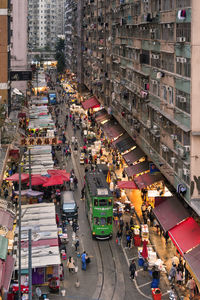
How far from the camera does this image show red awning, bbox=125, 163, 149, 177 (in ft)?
170

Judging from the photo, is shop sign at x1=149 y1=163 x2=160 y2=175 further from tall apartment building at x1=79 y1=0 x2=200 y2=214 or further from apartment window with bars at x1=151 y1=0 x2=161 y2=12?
apartment window with bars at x1=151 y1=0 x2=161 y2=12

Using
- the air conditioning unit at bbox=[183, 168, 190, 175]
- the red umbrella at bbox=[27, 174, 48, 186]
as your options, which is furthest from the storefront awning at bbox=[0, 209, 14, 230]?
the air conditioning unit at bbox=[183, 168, 190, 175]

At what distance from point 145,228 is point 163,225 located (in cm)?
360

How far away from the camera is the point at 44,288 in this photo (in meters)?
33.9

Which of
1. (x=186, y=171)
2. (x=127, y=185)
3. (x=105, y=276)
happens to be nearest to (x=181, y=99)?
(x=186, y=171)

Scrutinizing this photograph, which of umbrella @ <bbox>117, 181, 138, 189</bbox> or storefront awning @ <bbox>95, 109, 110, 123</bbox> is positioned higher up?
storefront awning @ <bbox>95, 109, 110, 123</bbox>

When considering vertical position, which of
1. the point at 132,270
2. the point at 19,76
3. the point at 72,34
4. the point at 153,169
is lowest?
the point at 132,270

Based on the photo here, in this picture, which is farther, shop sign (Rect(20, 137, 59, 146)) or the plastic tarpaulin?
shop sign (Rect(20, 137, 59, 146))

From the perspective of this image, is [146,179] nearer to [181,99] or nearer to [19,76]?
[181,99]

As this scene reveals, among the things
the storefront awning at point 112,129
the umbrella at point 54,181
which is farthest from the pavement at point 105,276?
the storefront awning at point 112,129

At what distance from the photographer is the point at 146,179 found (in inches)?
1903

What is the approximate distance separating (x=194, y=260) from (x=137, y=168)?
71.2 feet

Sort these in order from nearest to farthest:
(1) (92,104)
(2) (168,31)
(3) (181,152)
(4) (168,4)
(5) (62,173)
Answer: (3) (181,152), (4) (168,4), (2) (168,31), (5) (62,173), (1) (92,104)

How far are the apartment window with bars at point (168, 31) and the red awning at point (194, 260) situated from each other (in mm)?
15463
